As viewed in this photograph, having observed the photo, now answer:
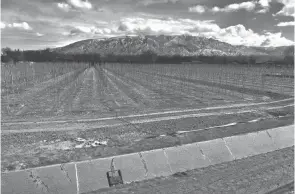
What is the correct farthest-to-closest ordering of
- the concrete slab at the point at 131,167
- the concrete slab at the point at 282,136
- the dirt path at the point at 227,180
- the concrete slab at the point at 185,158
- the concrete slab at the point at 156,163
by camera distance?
the concrete slab at the point at 282,136
the concrete slab at the point at 185,158
the concrete slab at the point at 156,163
the concrete slab at the point at 131,167
the dirt path at the point at 227,180

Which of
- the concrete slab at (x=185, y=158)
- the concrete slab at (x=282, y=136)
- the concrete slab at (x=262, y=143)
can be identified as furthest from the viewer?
the concrete slab at (x=282, y=136)

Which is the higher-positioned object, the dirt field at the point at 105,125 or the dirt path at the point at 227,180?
the dirt field at the point at 105,125

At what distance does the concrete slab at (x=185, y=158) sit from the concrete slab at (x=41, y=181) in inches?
118

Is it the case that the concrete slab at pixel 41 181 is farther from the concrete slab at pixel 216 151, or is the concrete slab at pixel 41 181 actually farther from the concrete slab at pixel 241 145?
the concrete slab at pixel 241 145

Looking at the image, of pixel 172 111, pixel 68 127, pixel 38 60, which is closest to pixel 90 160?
pixel 68 127

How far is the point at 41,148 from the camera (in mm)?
9930

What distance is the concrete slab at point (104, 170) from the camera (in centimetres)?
773

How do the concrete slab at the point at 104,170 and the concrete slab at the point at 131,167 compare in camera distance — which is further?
the concrete slab at the point at 131,167

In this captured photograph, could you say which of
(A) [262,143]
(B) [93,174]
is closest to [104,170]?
(B) [93,174]

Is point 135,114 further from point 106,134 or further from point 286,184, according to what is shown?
point 286,184

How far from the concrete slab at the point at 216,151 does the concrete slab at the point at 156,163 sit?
1.50 m

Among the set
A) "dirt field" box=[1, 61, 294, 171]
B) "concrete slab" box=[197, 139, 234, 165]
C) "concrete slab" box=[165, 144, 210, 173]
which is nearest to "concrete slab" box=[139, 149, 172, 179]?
"concrete slab" box=[165, 144, 210, 173]

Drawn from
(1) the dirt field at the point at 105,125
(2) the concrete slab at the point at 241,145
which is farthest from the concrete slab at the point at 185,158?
(2) the concrete slab at the point at 241,145

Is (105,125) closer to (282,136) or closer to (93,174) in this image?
(93,174)
